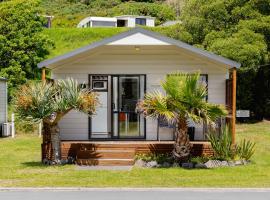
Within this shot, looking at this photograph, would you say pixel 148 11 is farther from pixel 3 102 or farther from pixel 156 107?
pixel 156 107

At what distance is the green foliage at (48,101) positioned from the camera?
1736cm

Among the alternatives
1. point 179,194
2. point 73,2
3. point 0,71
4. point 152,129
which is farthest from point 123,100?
point 73,2

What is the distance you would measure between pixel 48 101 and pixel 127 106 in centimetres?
399

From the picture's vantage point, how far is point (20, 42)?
134ft

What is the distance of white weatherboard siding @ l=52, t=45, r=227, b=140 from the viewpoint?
20234 mm

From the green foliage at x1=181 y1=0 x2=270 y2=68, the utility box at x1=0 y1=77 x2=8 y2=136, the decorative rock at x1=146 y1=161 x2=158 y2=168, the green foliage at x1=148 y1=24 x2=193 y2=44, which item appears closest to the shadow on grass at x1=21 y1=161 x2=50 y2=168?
the decorative rock at x1=146 y1=161 x2=158 y2=168

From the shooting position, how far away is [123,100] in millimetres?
20703

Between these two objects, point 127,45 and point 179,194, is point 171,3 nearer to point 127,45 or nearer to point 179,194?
point 127,45

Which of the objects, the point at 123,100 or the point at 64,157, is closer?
the point at 64,157

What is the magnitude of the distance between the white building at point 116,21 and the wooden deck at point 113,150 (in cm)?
4558

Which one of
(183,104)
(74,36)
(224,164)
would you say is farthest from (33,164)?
(74,36)

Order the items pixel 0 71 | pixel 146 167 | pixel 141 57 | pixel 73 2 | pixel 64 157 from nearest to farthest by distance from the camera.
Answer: pixel 146 167 < pixel 64 157 < pixel 141 57 < pixel 0 71 < pixel 73 2

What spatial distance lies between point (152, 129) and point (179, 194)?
314 inches

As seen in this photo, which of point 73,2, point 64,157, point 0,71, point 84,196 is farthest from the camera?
point 73,2
